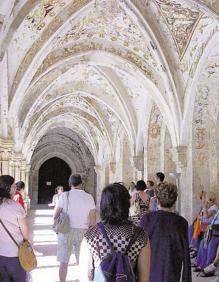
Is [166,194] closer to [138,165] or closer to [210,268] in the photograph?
[210,268]

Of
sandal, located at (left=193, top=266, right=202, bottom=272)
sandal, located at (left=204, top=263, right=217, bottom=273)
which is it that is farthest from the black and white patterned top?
sandal, located at (left=193, top=266, right=202, bottom=272)

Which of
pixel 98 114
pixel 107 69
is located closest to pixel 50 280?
pixel 107 69

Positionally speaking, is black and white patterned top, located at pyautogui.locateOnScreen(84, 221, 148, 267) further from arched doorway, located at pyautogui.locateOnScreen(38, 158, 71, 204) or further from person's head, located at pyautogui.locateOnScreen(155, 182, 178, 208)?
arched doorway, located at pyautogui.locateOnScreen(38, 158, 71, 204)

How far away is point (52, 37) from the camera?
32.4 feet

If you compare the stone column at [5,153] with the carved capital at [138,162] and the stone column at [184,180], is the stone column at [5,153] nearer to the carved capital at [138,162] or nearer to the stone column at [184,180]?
the stone column at [184,180]

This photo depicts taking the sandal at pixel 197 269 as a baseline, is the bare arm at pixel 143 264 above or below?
above

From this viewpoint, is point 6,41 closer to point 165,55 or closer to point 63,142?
point 165,55

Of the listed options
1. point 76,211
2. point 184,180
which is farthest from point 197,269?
point 184,180

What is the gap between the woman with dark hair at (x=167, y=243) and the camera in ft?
10.9

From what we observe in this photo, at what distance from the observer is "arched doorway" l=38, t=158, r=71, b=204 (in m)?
35.7

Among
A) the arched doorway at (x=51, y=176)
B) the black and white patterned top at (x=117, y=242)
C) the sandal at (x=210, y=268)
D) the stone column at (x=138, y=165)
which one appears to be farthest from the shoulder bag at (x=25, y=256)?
the arched doorway at (x=51, y=176)

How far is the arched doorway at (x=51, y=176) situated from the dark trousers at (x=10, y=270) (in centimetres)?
3196

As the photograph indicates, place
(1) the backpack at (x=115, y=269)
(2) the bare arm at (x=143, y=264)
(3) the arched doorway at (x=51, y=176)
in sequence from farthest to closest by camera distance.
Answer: (3) the arched doorway at (x=51, y=176) < (2) the bare arm at (x=143, y=264) < (1) the backpack at (x=115, y=269)

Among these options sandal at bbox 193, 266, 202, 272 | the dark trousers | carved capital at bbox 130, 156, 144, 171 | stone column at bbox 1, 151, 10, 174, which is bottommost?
sandal at bbox 193, 266, 202, 272
